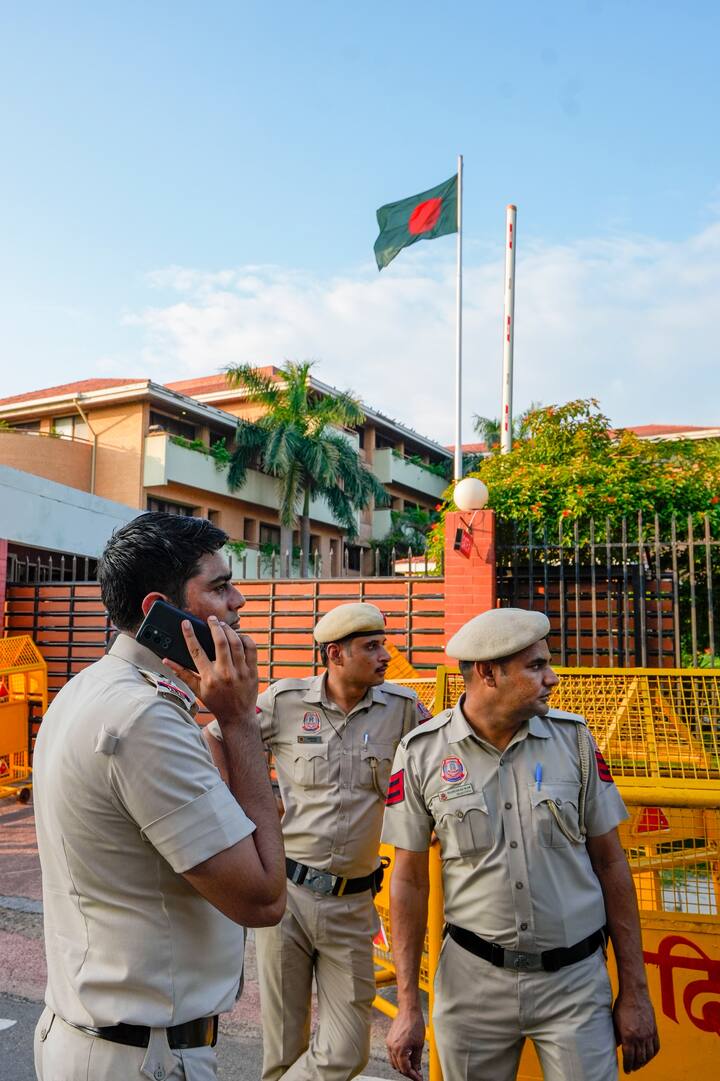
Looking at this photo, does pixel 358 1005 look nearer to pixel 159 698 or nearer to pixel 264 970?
pixel 264 970

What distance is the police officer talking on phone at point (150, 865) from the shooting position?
1457 mm

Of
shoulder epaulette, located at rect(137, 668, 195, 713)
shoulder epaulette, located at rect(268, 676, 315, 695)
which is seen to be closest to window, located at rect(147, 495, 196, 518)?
shoulder epaulette, located at rect(268, 676, 315, 695)

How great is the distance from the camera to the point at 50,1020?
160cm

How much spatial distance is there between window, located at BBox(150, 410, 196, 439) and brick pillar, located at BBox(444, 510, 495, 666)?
20344 mm

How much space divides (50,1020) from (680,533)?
8.34 m

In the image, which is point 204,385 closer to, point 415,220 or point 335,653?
point 415,220

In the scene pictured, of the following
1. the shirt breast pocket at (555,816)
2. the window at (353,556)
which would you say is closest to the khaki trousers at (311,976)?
the shirt breast pocket at (555,816)

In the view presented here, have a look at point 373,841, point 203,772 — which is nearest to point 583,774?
point 373,841

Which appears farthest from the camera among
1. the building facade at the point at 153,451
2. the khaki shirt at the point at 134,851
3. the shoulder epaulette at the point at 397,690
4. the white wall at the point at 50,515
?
the building facade at the point at 153,451

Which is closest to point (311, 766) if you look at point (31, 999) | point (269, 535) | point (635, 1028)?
point (635, 1028)

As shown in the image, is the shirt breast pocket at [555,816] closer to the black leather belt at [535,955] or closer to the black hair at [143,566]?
the black leather belt at [535,955]

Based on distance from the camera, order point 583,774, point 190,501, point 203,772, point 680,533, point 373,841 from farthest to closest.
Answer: point 190,501 → point 680,533 → point 373,841 → point 583,774 → point 203,772

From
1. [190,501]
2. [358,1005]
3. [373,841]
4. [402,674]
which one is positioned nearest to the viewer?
[358,1005]

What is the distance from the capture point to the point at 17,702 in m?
10.0
